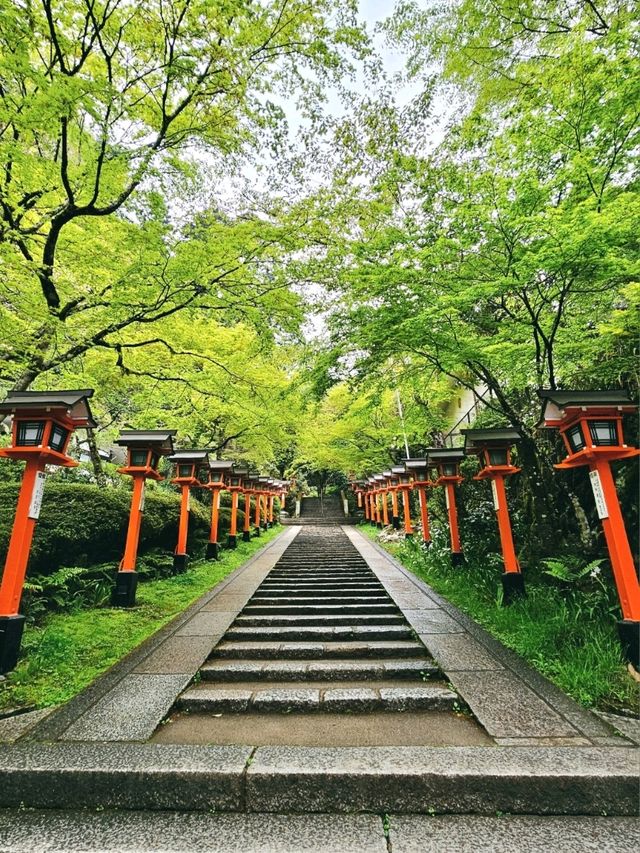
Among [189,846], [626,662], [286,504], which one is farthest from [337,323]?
[286,504]

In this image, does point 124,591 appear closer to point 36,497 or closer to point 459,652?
point 36,497

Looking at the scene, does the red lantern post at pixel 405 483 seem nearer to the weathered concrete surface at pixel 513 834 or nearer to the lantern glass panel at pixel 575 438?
the lantern glass panel at pixel 575 438

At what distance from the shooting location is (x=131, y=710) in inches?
137

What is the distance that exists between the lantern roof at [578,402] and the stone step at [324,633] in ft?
11.1

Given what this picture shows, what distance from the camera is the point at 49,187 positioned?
5.65 m

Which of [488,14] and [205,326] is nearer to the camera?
[488,14]

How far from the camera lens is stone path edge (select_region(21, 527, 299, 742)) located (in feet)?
10.5

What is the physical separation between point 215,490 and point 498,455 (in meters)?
7.79

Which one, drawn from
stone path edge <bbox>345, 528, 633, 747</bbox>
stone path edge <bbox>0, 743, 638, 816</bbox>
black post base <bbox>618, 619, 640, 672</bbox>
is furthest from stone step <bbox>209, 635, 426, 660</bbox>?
black post base <bbox>618, 619, 640, 672</bbox>

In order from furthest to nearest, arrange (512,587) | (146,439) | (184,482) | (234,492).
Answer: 1. (234,492)
2. (184,482)
3. (146,439)
4. (512,587)

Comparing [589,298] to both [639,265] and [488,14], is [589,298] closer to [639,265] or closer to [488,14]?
[639,265]

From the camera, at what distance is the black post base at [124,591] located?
6359mm

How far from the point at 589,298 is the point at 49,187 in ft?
27.0

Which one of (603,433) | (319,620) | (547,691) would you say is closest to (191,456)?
(319,620)
